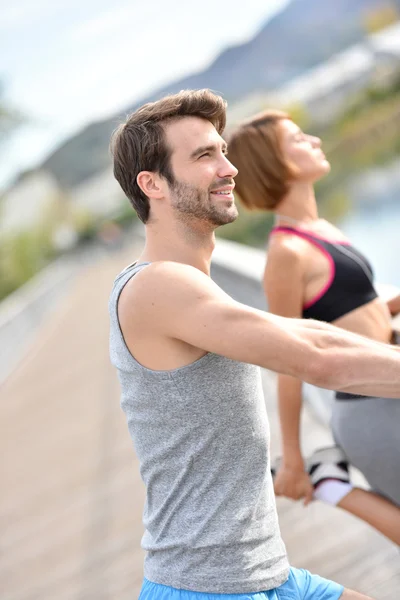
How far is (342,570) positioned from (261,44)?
577ft

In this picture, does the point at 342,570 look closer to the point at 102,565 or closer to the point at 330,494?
the point at 330,494

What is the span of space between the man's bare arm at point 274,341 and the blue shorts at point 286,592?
428 mm

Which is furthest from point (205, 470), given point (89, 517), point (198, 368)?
point (89, 517)

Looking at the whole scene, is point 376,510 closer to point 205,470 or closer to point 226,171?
point 205,470

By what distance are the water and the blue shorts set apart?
2732 cm

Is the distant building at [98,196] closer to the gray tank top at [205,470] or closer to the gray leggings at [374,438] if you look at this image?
the gray leggings at [374,438]

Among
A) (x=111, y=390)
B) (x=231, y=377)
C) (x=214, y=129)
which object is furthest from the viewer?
(x=111, y=390)

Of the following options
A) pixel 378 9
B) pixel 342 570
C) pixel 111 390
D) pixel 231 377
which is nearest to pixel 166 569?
pixel 231 377

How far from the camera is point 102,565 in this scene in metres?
3.81

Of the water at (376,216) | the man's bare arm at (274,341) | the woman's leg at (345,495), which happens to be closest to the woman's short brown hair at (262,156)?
the woman's leg at (345,495)

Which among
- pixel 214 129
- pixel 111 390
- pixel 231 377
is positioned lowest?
pixel 111 390

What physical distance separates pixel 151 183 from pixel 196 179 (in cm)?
9

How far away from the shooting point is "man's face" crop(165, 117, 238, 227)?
165 centimetres

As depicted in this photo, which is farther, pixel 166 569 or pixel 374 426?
pixel 374 426
